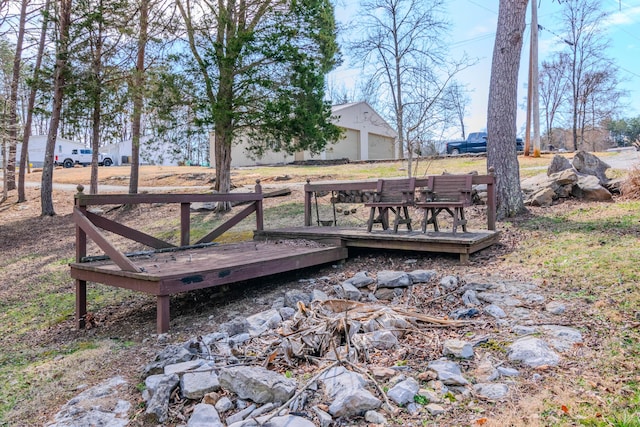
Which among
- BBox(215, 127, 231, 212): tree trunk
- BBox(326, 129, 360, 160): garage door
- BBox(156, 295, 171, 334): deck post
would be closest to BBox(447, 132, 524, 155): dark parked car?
BBox(326, 129, 360, 160): garage door

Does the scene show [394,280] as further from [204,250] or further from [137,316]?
[137,316]

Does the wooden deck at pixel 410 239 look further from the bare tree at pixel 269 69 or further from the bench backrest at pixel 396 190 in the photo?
the bare tree at pixel 269 69

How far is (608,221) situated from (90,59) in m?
12.8

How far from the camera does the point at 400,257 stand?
625cm

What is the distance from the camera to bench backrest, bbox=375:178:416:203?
6362 mm

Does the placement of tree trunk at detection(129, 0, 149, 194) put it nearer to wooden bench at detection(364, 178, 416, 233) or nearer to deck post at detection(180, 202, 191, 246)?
deck post at detection(180, 202, 191, 246)

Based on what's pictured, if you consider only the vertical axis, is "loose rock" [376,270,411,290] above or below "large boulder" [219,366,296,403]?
above

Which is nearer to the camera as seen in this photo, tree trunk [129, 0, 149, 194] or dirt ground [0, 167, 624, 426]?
dirt ground [0, 167, 624, 426]

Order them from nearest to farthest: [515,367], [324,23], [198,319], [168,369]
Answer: [515,367], [168,369], [198,319], [324,23]

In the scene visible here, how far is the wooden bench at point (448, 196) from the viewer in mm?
5930

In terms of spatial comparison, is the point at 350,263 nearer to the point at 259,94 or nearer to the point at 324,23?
the point at 259,94

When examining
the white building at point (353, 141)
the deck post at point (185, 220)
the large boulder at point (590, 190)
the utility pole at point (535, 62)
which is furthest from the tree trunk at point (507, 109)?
the white building at point (353, 141)

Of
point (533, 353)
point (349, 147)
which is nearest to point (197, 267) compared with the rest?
point (533, 353)

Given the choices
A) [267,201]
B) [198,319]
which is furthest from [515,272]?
[267,201]
